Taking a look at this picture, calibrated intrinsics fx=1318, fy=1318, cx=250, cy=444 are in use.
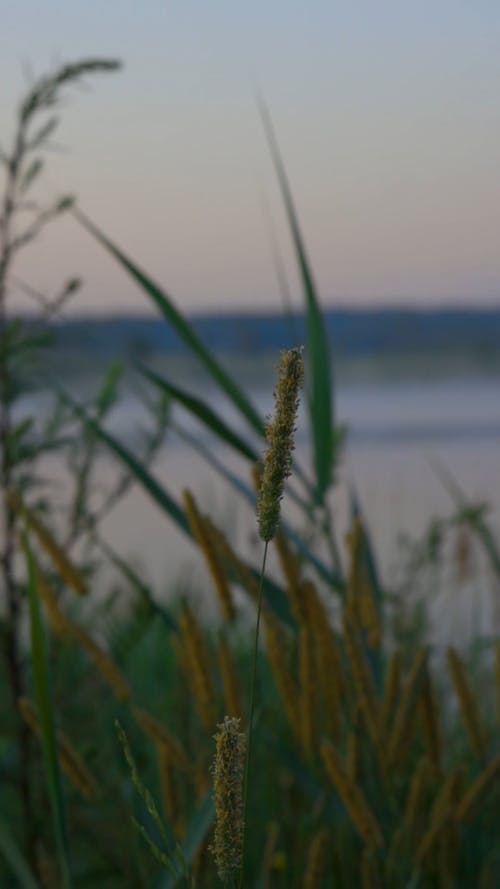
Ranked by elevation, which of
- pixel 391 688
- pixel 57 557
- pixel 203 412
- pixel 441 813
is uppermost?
pixel 203 412

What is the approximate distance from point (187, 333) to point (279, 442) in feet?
A: 2.48

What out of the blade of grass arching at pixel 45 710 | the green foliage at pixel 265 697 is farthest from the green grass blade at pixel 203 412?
the blade of grass arching at pixel 45 710

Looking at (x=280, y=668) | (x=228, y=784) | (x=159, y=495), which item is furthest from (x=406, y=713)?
(x=228, y=784)

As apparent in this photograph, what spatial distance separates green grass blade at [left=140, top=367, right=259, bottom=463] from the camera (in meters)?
1.28

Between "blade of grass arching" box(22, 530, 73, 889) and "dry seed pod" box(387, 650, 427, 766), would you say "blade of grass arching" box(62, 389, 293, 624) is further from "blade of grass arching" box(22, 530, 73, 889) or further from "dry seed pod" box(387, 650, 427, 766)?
"blade of grass arching" box(22, 530, 73, 889)

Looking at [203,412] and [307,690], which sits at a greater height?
[203,412]

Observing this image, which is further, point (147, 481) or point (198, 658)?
point (147, 481)

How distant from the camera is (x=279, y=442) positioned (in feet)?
2.06

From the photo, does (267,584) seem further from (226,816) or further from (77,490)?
(226,816)

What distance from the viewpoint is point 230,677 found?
1.15m

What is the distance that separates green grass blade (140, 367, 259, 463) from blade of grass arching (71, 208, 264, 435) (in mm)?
28

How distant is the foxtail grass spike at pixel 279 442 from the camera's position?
627mm

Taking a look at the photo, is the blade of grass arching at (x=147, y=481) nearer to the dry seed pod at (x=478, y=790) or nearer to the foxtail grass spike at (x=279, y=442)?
the dry seed pod at (x=478, y=790)

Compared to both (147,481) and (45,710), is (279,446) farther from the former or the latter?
(147,481)
